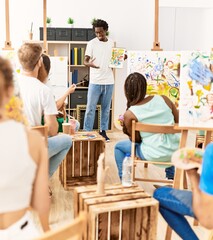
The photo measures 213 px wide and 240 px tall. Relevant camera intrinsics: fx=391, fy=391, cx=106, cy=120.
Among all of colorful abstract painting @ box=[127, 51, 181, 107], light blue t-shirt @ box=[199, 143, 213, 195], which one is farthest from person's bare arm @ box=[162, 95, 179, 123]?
light blue t-shirt @ box=[199, 143, 213, 195]

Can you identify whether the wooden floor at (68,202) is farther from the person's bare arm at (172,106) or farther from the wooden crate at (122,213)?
the person's bare arm at (172,106)

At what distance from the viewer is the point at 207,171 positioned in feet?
5.10

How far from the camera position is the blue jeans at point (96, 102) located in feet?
16.5

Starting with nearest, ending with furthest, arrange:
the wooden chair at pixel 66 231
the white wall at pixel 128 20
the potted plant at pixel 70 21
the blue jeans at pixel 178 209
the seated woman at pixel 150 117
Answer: the wooden chair at pixel 66 231 < the blue jeans at pixel 178 209 < the seated woman at pixel 150 117 < the potted plant at pixel 70 21 < the white wall at pixel 128 20

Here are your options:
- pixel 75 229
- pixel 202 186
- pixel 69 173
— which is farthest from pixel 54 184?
pixel 75 229

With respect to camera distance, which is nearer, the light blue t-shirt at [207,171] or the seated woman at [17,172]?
the seated woman at [17,172]

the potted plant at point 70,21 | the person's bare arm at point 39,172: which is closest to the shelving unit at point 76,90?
the potted plant at point 70,21

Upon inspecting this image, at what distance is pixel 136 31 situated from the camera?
19.3 ft

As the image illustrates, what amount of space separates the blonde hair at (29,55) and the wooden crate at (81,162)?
0.98m

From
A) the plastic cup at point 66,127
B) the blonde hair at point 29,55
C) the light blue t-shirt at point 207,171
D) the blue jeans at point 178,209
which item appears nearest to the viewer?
the light blue t-shirt at point 207,171

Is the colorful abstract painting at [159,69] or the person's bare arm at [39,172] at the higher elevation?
the colorful abstract painting at [159,69]

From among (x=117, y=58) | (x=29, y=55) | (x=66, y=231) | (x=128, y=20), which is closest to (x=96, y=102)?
(x=117, y=58)

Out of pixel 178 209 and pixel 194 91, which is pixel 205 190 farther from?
pixel 194 91

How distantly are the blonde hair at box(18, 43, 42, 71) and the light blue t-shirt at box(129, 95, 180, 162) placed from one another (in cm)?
79
